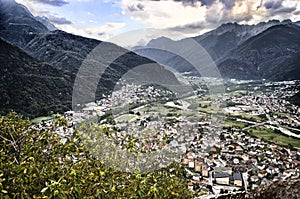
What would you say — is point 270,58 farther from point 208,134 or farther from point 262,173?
point 262,173

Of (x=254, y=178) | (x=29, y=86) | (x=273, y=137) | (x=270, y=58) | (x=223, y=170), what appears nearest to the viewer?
(x=254, y=178)

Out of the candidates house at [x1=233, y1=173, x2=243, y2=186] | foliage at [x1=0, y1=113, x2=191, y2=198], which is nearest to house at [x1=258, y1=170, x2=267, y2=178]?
house at [x1=233, y1=173, x2=243, y2=186]

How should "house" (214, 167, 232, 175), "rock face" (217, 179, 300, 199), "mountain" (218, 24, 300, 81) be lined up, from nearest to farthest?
1. "rock face" (217, 179, 300, 199)
2. "house" (214, 167, 232, 175)
3. "mountain" (218, 24, 300, 81)

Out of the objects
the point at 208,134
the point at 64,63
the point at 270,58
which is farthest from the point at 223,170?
the point at 270,58

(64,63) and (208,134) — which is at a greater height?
(64,63)

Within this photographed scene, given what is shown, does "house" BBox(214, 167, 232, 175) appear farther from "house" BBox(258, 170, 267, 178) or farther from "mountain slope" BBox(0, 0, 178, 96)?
"mountain slope" BBox(0, 0, 178, 96)

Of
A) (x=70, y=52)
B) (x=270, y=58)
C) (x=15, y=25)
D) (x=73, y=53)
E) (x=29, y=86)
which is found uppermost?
(x=15, y=25)

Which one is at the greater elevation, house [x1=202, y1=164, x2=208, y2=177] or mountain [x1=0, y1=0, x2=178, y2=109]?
mountain [x1=0, y1=0, x2=178, y2=109]
